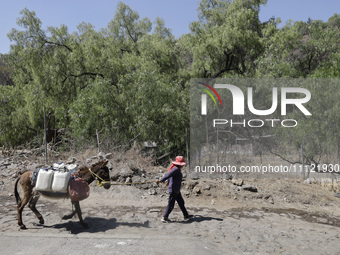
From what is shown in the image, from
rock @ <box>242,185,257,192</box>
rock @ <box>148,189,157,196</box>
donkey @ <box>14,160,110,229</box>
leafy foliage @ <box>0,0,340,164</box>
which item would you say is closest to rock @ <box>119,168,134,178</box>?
rock @ <box>148,189,157,196</box>

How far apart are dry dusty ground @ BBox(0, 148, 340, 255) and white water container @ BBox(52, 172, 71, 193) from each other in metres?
0.94

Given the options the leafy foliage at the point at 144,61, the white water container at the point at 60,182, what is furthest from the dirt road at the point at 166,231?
the leafy foliage at the point at 144,61

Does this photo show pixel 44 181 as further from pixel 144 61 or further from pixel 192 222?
pixel 144 61

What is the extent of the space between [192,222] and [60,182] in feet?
10.7

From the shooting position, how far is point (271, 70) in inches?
714

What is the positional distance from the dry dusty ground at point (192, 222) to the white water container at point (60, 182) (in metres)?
0.94

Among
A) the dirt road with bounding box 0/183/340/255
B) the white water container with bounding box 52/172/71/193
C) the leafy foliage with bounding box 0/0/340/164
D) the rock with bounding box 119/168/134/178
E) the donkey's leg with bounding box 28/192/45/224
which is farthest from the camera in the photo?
the leafy foliage with bounding box 0/0/340/164

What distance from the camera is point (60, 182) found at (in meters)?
6.91

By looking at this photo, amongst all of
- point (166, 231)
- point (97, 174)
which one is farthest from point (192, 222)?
point (97, 174)

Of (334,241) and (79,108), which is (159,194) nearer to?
(334,241)

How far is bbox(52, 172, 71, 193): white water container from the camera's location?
6.90 m

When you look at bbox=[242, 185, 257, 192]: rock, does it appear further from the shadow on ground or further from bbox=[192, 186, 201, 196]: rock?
the shadow on ground

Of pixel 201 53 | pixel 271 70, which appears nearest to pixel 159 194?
pixel 271 70

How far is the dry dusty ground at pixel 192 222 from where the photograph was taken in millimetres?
6199
